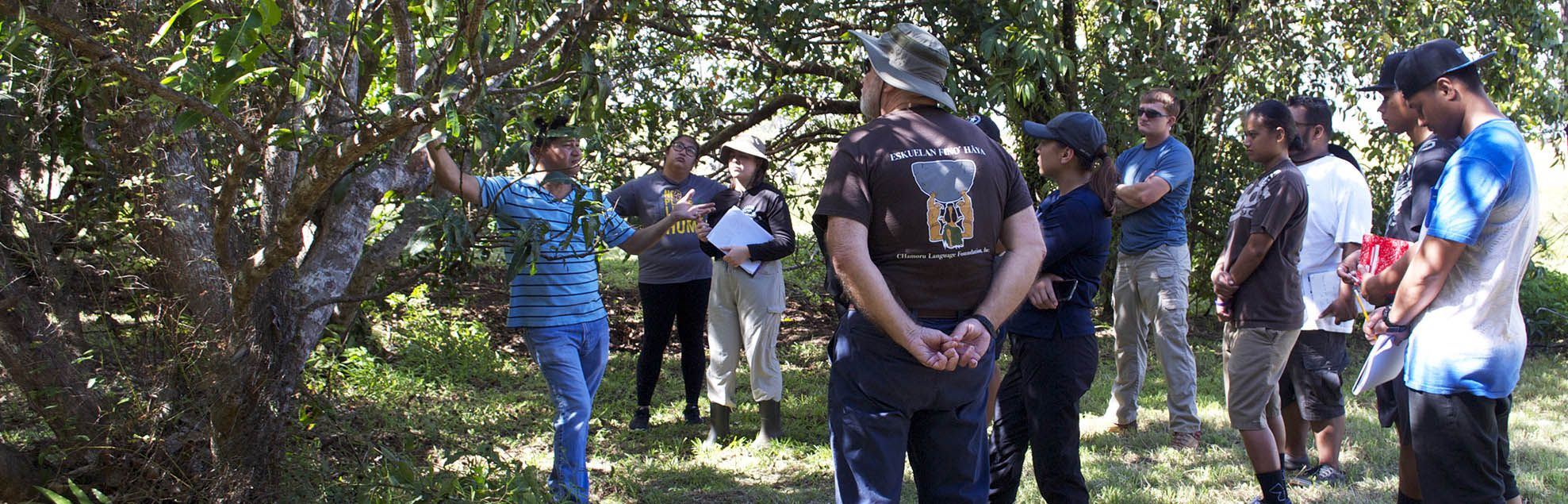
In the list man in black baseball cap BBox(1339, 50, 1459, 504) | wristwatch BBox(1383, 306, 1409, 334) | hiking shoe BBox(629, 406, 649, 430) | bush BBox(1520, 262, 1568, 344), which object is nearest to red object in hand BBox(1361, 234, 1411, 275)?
man in black baseball cap BBox(1339, 50, 1459, 504)

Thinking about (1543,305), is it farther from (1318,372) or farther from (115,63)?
(115,63)

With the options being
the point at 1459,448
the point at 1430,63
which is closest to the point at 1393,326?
the point at 1459,448

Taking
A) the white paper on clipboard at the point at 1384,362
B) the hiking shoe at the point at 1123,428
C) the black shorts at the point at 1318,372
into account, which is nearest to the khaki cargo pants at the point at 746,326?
the hiking shoe at the point at 1123,428

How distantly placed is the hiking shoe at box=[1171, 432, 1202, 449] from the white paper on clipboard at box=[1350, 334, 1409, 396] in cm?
202

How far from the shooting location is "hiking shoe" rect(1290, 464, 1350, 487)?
4.96 metres

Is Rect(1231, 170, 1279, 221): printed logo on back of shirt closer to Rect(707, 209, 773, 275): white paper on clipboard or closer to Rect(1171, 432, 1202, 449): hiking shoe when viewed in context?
Rect(1171, 432, 1202, 449): hiking shoe

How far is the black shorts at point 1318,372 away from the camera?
4.78 meters

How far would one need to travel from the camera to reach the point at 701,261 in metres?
6.17

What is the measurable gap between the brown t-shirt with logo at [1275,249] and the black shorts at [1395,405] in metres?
0.41

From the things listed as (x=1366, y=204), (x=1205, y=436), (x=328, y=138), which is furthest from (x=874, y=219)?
(x=1205, y=436)

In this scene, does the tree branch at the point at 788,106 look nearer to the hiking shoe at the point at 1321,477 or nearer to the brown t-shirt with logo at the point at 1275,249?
the brown t-shirt with logo at the point at 1275,249

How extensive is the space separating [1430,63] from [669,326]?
406cm

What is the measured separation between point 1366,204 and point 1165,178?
942 millimetres

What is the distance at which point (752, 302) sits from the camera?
578 centimetres
